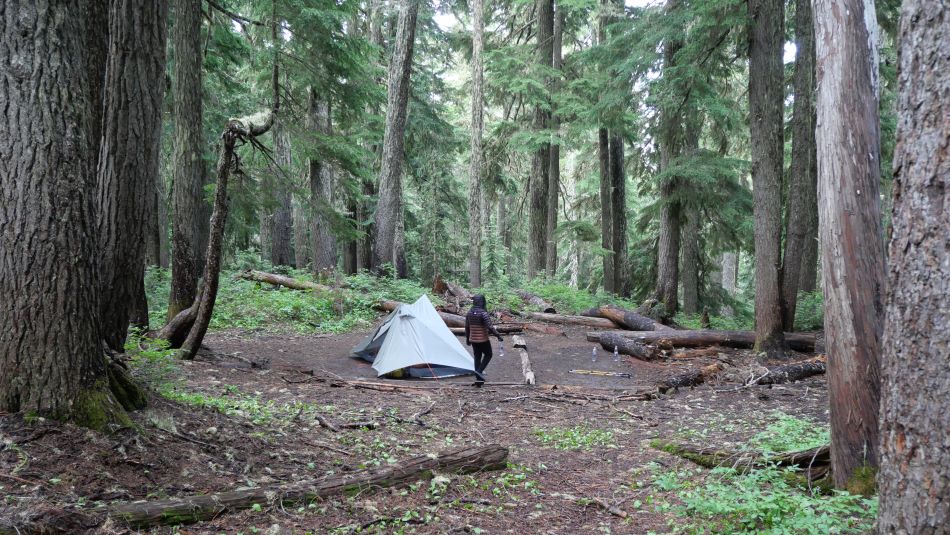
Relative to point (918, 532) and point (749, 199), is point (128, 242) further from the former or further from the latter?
point (749, 199)

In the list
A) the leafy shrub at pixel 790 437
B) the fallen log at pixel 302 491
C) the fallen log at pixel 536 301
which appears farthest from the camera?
the fallen log at pixel 536 301

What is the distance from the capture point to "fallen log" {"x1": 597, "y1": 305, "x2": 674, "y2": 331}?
45.5 ft

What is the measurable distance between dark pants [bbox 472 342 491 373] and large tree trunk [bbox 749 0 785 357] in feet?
16.6

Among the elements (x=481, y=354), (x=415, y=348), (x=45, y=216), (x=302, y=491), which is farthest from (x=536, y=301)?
(x=45, y=216)

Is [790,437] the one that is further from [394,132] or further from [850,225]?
[394,132]

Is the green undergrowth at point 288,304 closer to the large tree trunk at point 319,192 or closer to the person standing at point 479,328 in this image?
the large tree trunk at point 319,192

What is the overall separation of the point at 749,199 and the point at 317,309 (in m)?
12.1

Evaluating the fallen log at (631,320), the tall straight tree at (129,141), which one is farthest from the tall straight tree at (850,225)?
the fallen log at (631,320)

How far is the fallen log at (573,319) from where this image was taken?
1498 centimetres

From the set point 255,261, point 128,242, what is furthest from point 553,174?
point 128,242

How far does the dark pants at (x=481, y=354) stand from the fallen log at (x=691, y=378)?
2819 mm

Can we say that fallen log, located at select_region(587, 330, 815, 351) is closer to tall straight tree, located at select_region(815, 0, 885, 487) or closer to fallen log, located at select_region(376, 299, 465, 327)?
fallen log, located at select_region(376, 299, 465, 327)

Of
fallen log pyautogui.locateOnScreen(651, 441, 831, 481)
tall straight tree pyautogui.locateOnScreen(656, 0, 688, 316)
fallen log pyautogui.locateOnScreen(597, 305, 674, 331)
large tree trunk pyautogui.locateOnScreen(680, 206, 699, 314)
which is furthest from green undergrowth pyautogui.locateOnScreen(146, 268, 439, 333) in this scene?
fallen log pyautogui.locateOnScreen(651, 441, 831, 481)

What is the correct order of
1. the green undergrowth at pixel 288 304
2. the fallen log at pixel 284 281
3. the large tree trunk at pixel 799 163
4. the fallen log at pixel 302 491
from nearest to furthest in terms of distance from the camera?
1. the fallen log at pixel 302 491
2. the large tree trunk at pixel 799 163
3. the green undergrowth at pixel 288 304
4. the fallen log at pixel 284 281
